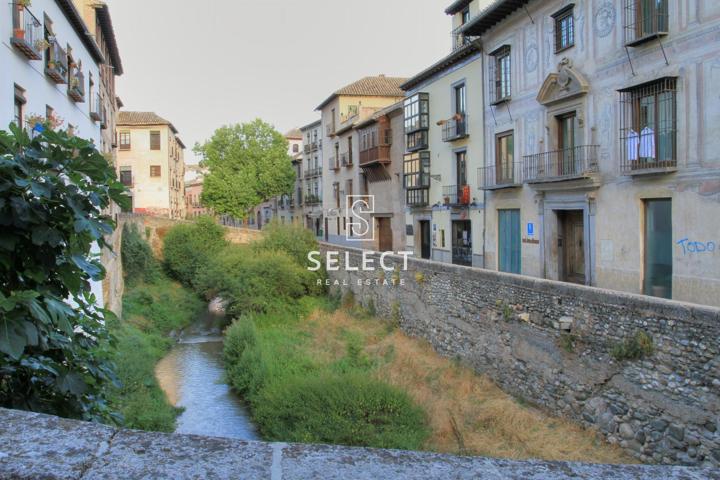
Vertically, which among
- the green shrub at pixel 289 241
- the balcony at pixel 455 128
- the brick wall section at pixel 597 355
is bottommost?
the brick wall section at pixel 597 355

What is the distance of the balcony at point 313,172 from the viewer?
43469mm

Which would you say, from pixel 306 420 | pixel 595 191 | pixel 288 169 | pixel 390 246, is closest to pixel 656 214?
pixel 595 191

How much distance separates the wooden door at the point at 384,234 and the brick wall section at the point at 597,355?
49.7 ft

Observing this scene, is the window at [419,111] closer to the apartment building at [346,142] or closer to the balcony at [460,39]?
the balcony at [460,39]

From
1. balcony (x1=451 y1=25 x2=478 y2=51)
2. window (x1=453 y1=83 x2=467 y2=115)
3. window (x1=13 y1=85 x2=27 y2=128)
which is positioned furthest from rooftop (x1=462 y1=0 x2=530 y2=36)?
window (x1=13 y1=85 x2=27 y2=128)

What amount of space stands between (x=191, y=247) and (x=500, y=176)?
61.5 feet

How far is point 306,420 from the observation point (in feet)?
37.6

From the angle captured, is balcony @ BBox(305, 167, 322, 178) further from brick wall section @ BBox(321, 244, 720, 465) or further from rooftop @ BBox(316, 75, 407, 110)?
brick wall section @ BBox(321, 244, 720, 465)

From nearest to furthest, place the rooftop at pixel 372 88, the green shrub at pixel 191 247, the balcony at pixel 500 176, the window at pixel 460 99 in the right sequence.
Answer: the balcony at pixel 500 176
the window at pixel 460 99
the green shrub at pixel 191 247
the rooftop at pixel 372 88

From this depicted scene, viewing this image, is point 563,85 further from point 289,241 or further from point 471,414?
point 289,241

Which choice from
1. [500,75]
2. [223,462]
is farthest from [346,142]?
[223,462]

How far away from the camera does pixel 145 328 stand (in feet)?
76.3

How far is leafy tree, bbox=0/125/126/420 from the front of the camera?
112 inches

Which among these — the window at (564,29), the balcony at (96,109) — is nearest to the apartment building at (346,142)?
the balcony at (96,109)
